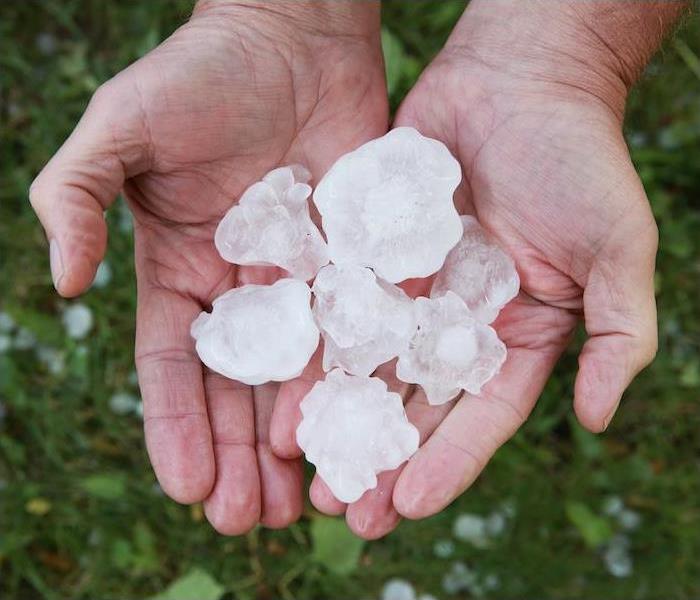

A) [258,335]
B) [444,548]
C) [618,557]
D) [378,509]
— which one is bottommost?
[618,557]

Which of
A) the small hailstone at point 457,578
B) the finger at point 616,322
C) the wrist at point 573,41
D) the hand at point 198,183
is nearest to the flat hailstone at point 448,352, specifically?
the finger at point 616,322

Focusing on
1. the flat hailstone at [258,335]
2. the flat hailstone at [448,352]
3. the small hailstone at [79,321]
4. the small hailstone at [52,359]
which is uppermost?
the flat hailstone at [258,335]

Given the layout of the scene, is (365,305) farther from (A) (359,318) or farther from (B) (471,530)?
(B) (471,530)

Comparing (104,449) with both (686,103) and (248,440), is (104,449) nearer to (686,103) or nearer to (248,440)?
(248,440)

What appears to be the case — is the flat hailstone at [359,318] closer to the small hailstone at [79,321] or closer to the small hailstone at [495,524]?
the small hailstone at [495,524]

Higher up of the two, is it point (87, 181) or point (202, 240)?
point (87, 181)

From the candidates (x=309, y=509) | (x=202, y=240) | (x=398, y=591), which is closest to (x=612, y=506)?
(x=398, y=591)
